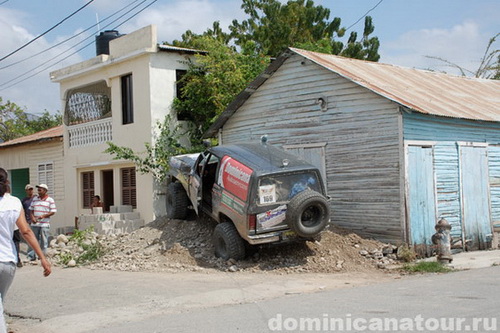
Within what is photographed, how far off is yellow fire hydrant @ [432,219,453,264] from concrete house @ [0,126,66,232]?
14.7m

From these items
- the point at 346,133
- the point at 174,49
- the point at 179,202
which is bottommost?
the point at 179,202

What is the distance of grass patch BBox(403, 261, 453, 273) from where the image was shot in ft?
36.0

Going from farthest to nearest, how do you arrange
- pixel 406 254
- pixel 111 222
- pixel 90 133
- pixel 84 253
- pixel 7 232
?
pixel 90 133
pixel 111 222
pixel 84 253
pixel 406 254
pixel 7 232

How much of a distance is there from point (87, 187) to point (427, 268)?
14005 millimetres

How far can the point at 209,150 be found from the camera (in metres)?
13.1

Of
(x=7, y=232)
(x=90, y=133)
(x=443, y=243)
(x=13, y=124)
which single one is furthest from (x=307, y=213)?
(x=13, y=124)

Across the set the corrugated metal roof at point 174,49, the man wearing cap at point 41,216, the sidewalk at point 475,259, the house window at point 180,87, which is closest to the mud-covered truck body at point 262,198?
the sidewalk at point 475,259

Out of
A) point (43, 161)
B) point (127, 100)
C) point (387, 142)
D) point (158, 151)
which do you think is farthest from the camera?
point (43, 161)

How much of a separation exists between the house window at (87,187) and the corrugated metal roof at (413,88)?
5810 mm

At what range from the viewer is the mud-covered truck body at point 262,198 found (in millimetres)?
11000

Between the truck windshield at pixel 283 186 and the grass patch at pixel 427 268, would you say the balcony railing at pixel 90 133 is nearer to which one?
the truck windshield at pixel 283 186

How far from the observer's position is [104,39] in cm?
2214

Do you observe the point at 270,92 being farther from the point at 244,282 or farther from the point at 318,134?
the point at 244,282

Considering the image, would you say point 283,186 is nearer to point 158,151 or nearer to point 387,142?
point 387,142
